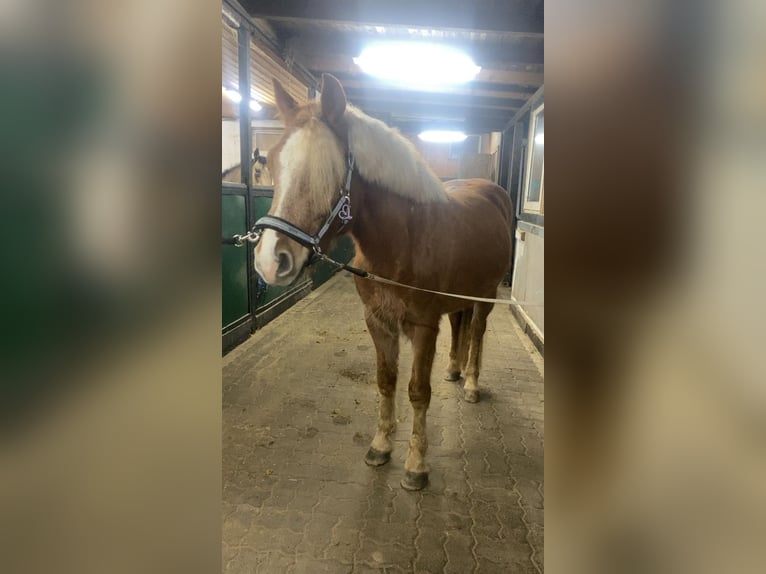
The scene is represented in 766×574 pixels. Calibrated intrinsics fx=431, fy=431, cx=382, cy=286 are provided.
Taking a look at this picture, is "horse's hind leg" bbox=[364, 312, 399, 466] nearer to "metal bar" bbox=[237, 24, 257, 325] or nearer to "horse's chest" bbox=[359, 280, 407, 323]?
"horse's chest" bbox=[359, 280, 407, 323]

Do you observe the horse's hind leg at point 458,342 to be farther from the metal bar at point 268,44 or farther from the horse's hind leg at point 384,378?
the metal bar at point 268,44

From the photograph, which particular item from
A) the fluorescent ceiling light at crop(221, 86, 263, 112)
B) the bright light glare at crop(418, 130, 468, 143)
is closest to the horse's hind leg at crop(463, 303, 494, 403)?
the fluorescent ceiling light at crop(221, 86, 263, 112)

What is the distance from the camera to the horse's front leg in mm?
2021

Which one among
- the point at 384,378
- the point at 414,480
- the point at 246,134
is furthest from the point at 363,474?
the point at 246,134

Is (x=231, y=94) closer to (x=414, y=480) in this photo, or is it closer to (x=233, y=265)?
(x=233, y=265)

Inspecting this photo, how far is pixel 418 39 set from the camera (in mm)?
3588

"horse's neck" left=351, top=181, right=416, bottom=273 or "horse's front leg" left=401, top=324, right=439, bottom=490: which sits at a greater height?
"horse's neck" left=351, top=181, right=416, bottom=273

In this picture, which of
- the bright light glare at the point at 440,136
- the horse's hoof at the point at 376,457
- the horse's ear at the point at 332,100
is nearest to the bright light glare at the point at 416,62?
the horse's ear at the point at 332,100

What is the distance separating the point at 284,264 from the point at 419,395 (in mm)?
985
